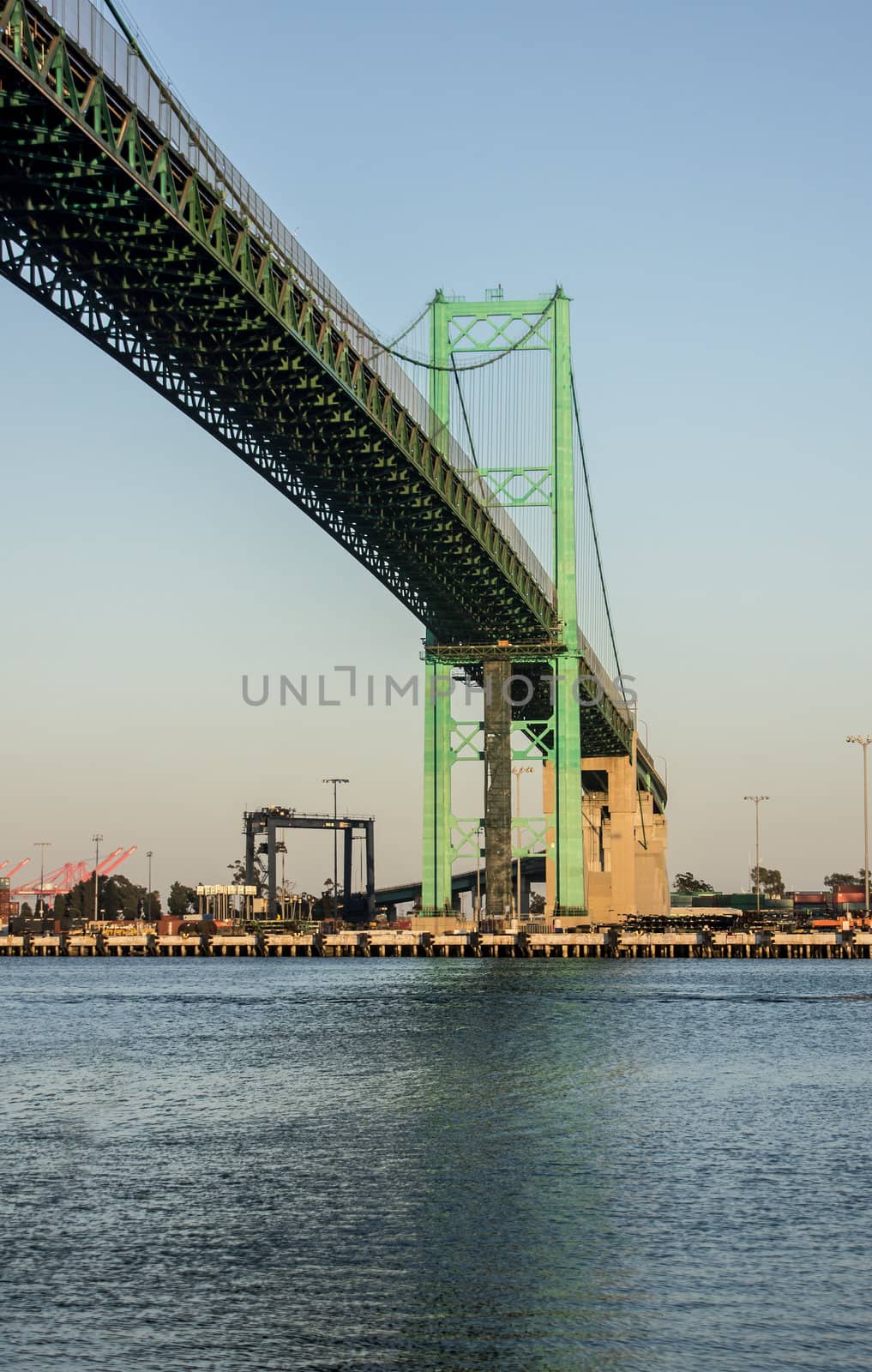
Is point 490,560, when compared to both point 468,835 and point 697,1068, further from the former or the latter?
point 697,1068

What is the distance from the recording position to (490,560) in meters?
75.8

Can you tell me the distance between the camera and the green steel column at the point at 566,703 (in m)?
91.3

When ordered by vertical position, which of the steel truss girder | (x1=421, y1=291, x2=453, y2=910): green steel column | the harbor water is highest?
the steel truss girder

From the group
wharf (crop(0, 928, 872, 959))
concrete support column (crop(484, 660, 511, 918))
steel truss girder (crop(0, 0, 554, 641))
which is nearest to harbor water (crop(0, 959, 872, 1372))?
steel truss girder (crop(0, 0, 554, 641))

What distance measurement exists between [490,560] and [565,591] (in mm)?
16271

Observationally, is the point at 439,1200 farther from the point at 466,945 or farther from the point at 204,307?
the point at 466,945

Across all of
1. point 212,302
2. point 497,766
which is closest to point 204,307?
point 212,302

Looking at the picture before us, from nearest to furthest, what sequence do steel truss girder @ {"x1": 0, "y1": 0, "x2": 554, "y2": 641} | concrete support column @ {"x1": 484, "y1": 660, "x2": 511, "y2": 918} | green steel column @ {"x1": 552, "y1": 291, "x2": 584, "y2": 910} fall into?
steel truss girder @ {"x1": 0, "y1": 0, "x2": 554, "y2": 641}, concrete support column @ {"x1": 484, "y1": 660, "x2": 511, "y2": 918}, green steel column @ {"x1": 552, "y1": 291, "x2": 584, "y2": 910}

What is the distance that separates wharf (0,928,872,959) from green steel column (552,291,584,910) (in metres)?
3.92

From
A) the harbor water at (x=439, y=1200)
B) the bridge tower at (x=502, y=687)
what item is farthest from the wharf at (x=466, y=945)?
the harbor water at (x=439, y=1200)

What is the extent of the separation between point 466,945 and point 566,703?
1576 cm

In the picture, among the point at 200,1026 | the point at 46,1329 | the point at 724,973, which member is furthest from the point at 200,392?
the point at 724,973

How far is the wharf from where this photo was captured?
315ft

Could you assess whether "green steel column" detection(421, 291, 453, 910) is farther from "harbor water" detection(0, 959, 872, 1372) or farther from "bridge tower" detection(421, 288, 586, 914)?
"harbor water" detection(0, 959, 872, 1372)
